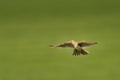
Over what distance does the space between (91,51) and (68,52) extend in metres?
0.24

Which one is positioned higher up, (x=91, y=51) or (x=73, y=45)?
(x=91, y=51)

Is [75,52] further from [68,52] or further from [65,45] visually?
[68,52]

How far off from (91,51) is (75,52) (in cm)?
105

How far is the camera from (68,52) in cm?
344

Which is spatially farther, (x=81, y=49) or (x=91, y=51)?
(x=91, y=51)

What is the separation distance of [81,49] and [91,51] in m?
1.02

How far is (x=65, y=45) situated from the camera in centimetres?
244

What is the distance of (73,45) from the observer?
2.45 m

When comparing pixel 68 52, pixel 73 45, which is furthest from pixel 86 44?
pixel 68 52

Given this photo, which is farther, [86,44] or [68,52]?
[68,52]

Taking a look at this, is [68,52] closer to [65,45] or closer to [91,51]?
[91,51]

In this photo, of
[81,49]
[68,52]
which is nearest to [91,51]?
[68,52]

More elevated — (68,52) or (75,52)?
(68,52)

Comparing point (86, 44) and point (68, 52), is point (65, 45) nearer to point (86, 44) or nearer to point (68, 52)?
point (86, 44)
